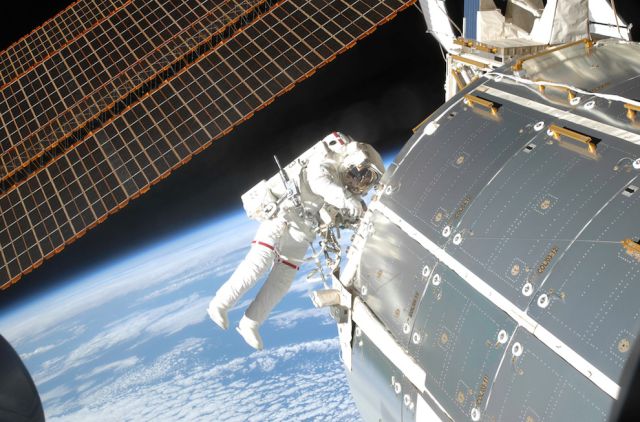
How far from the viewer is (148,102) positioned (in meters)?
7.39

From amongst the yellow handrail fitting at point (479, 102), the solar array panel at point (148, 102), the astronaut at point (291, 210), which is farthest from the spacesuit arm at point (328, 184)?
the solar array panel at point (148, 102)

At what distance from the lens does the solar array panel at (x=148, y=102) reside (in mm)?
6824

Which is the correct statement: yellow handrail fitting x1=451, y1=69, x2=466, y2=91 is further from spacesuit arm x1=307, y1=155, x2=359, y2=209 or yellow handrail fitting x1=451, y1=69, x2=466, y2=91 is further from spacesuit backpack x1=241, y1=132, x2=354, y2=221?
spacesuit arm x1=307, y1=155, x2=359, y2=209

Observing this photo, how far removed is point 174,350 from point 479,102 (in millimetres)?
11767

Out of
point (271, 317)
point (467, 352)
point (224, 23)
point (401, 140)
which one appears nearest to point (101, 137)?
point (224, 23)

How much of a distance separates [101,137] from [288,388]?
773 centimetres

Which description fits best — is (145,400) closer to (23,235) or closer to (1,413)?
(23,235)

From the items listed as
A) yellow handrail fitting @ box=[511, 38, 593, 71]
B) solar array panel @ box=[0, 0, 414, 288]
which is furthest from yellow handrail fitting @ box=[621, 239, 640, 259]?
solar array panel @ box=[0, 0, 414, 288]

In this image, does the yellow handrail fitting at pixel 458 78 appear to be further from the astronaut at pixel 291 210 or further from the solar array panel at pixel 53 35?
the solar array panel at pixel 53 35

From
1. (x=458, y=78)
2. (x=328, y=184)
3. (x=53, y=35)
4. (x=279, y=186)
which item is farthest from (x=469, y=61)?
(x=53, y=35)

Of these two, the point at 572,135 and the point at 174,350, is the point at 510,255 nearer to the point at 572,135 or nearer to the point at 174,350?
the point at 572,135

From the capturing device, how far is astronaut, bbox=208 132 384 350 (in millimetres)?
5168

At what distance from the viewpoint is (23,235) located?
22.6ft

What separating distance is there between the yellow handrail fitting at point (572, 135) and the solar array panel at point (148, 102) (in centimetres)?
357
